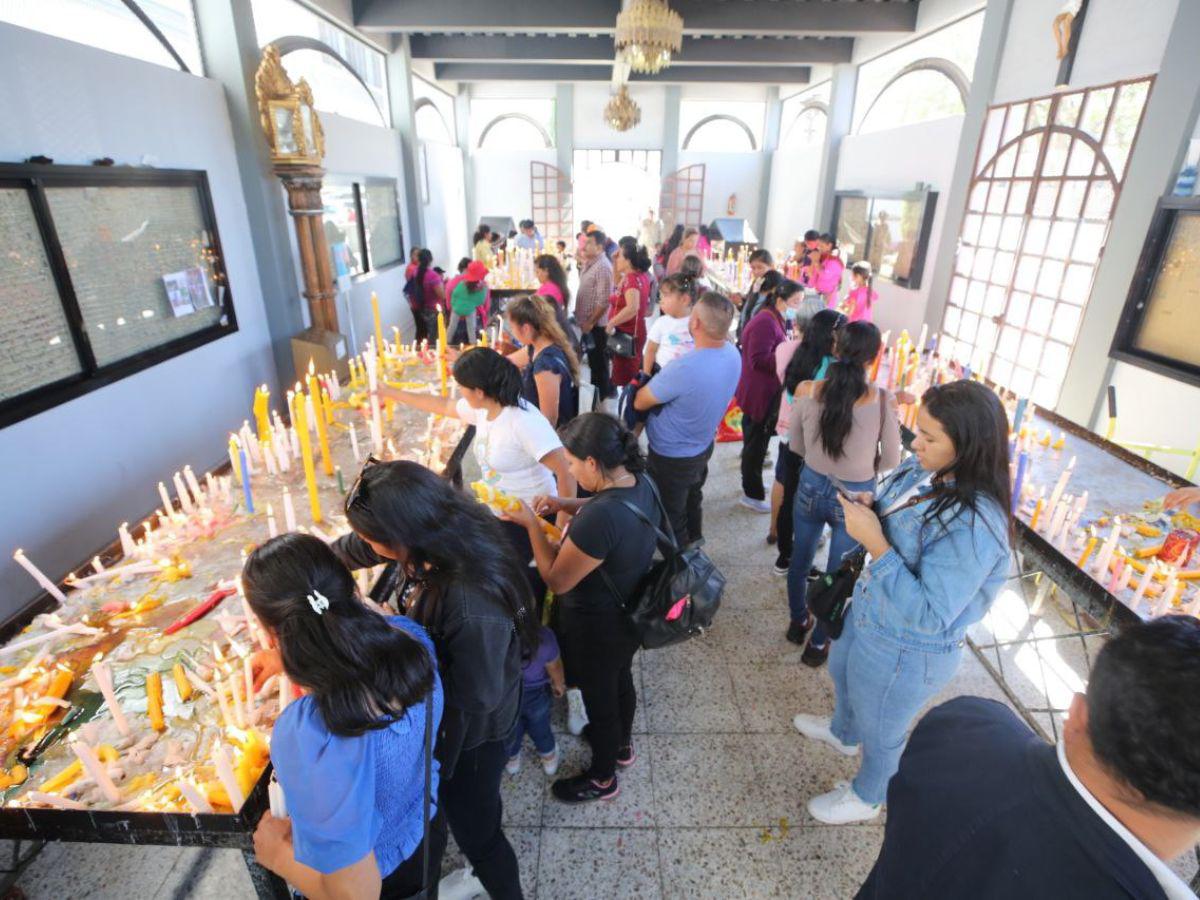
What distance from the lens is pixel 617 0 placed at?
714 centimetres

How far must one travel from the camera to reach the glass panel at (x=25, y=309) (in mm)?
2799

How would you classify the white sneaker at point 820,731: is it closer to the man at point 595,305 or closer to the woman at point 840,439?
the woman at point 840,439

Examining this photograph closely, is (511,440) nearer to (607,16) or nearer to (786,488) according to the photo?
(786,488)

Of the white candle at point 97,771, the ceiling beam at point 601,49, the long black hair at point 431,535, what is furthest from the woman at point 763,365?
the ceiling beam at point 601,49

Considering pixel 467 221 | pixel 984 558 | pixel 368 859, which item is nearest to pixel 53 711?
pixel 368 859

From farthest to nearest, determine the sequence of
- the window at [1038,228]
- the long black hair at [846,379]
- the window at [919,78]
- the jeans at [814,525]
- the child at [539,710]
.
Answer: the window at [919,78] → the window at [1038,228] → the jeans at [814,525] → the long black hair at [846,379] → the child at [539,710]

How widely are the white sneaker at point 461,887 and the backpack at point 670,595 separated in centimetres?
96

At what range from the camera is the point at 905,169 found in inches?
320

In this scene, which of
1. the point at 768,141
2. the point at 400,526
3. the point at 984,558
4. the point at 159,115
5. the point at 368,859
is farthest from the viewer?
the point at 768,141

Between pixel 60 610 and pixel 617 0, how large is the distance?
26.3 ft

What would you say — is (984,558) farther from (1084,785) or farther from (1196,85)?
(1196,85)

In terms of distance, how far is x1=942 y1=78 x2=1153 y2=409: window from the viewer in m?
4.86

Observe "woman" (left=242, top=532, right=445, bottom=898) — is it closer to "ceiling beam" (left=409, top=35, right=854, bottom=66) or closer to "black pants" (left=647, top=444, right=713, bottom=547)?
"black pants" (left=647, top=444, right=713, bottom=547)

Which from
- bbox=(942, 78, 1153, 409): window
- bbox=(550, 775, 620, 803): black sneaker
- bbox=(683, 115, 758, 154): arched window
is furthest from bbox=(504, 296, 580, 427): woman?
bbox=(683, 115, 758, 154): arched window
